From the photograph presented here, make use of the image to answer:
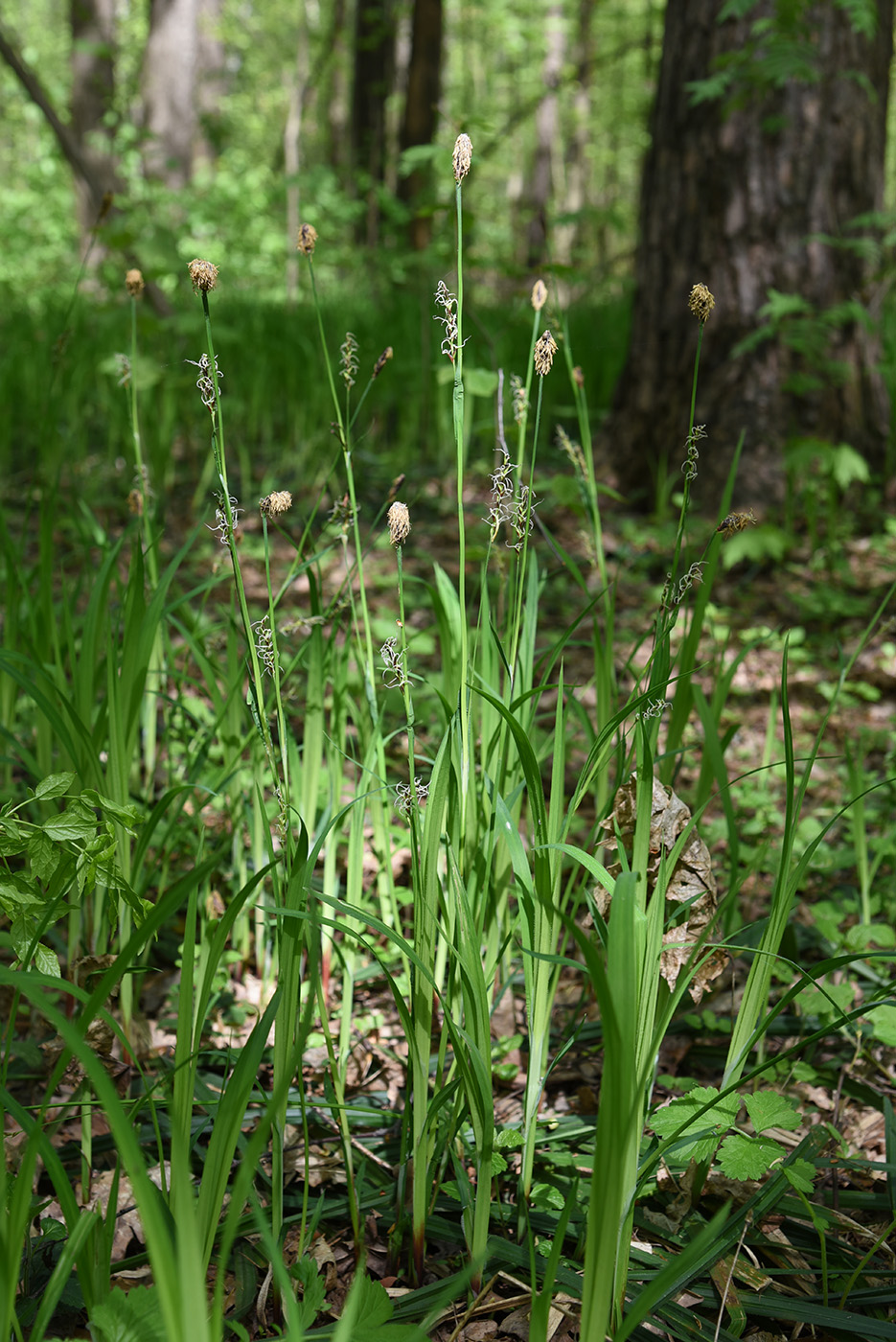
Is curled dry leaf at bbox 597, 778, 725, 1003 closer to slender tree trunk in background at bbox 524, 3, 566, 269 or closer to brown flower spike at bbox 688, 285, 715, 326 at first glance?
brown flower spike at bbox 688, 285, 715, 326

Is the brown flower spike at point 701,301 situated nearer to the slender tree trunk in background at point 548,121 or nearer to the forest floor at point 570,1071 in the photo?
the forest floor at point 570,1071

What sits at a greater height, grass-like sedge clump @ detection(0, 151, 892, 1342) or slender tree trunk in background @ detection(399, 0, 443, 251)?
slender tree trunk in background @ detection(399, 0, 443, 251)

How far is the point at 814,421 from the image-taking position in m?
2.74

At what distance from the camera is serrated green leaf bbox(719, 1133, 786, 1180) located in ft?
2.65

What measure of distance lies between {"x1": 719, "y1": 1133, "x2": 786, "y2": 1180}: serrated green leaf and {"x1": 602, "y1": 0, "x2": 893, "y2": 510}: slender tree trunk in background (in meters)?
2.20

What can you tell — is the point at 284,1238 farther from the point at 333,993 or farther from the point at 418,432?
the point at 418,432

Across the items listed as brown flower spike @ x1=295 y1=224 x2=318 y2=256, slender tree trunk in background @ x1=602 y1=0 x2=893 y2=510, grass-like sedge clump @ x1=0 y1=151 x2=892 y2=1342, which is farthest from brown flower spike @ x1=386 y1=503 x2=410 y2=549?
slender tree trunk in background @ x1=602 y1=0 x2=893 y2=510

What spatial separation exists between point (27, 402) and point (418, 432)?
144 centimetres

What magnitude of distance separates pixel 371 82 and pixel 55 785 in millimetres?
8625

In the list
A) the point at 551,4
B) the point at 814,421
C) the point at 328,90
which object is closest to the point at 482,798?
the point at 814,421

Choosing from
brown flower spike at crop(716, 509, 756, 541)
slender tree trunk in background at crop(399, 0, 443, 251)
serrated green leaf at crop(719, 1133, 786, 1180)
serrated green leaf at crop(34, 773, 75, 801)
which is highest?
slender tree trunk in background at crop(399, 0, 443, 251)

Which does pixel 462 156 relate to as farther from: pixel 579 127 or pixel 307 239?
pixel 579 127

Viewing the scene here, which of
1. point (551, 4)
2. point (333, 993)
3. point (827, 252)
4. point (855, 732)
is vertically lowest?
point (333, 993)

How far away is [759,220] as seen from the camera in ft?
8.77
